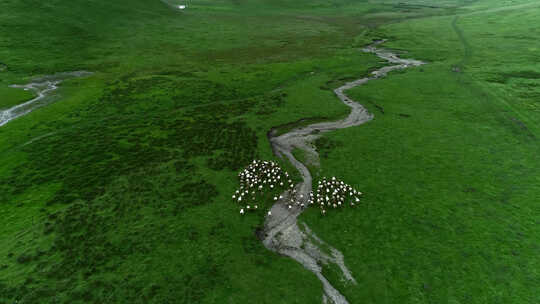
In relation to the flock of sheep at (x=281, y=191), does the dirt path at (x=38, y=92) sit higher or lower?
higher

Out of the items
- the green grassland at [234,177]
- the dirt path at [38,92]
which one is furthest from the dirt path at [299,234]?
the dirt path at [38,92]

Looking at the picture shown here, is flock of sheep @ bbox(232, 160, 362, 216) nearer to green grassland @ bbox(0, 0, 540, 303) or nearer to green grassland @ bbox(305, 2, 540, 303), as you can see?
green grassland @ bbox(0, 0, 540, 303)

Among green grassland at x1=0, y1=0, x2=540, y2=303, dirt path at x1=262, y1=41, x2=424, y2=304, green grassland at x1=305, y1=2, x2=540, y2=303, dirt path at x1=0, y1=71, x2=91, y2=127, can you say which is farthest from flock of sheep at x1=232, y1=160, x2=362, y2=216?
dirt path at x1=0, y1=71, x2=91, y2=127

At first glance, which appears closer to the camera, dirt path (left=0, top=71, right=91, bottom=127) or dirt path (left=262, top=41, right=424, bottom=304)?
dirt path (left=262, top=41, right=424, bottom=304)

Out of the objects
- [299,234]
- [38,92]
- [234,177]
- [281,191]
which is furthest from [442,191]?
[38,92]

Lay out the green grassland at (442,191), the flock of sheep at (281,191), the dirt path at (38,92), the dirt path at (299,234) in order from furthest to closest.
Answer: the dirt path at (38,92) → the flock of sheep at (281,191) → the dirt path at (299,234) → the green grassland at (442,191)

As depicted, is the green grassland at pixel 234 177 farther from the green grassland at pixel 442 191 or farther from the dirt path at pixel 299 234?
the dirt path at pixel 299 234
